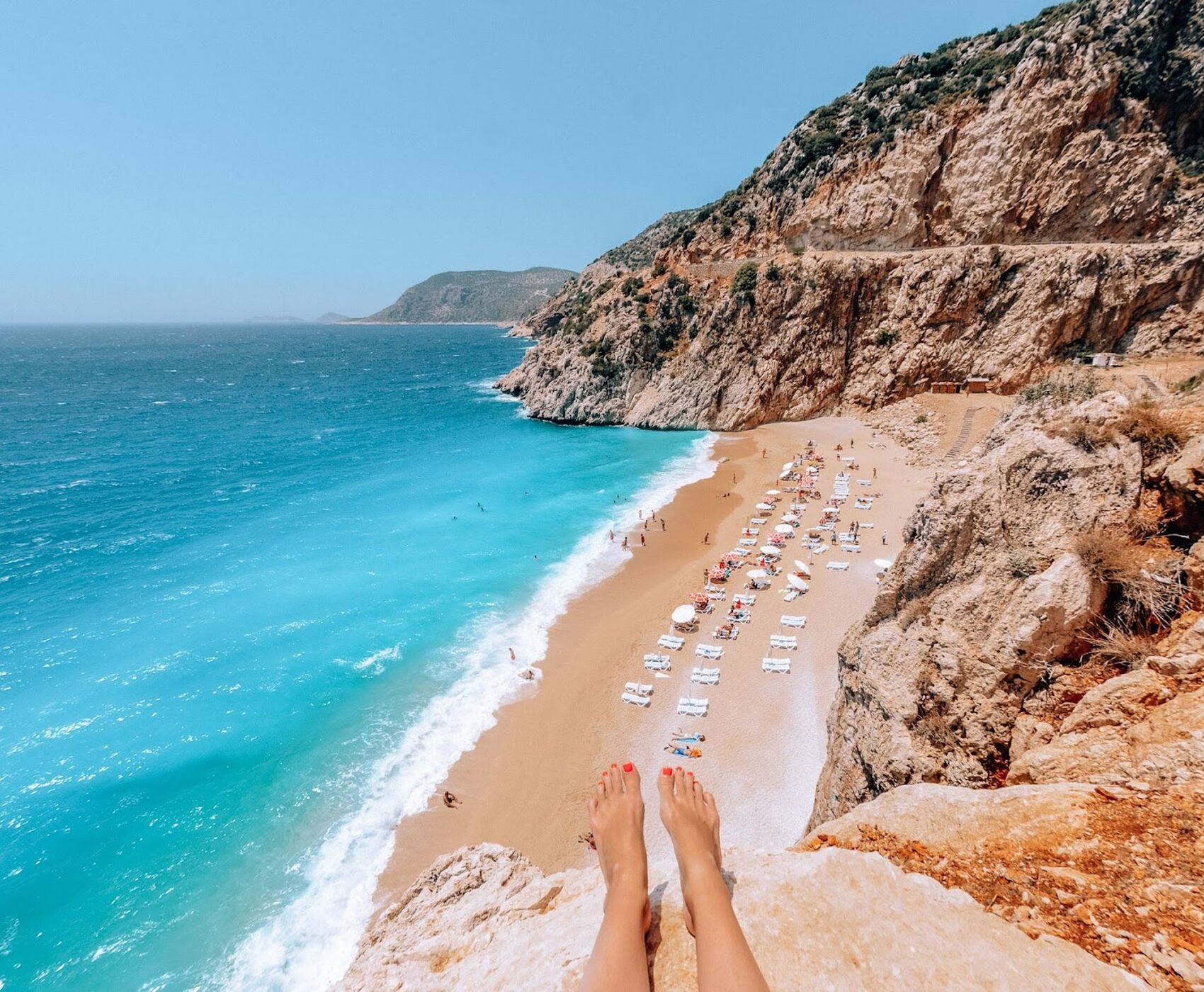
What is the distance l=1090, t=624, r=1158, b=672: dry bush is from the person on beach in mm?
3774

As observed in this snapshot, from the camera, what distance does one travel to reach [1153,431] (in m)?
5.56

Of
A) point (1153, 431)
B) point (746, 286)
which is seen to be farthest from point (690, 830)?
point (746, 286)

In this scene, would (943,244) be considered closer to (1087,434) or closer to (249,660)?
Result: (1087,434)

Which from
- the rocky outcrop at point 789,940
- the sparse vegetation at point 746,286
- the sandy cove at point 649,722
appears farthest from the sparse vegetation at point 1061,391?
the sparse vegetation at point 746,286

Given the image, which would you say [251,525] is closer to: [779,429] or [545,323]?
[779,429]

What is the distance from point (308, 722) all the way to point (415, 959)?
1371 centimetres

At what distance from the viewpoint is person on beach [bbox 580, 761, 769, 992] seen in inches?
106

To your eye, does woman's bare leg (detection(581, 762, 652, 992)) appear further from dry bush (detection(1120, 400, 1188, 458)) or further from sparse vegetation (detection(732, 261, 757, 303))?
sparse vegetation (detection(732, 261, 757, 303))

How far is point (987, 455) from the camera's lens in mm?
6746

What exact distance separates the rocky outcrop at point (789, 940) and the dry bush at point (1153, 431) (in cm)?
522

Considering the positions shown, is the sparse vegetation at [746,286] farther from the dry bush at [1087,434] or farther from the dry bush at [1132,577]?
the dry bush at [1132,577]

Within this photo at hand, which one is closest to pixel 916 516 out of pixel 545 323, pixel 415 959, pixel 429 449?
pixel 415 959

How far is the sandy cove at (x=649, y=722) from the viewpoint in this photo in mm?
11656


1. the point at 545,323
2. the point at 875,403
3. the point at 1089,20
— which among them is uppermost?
the point at 1089,20
